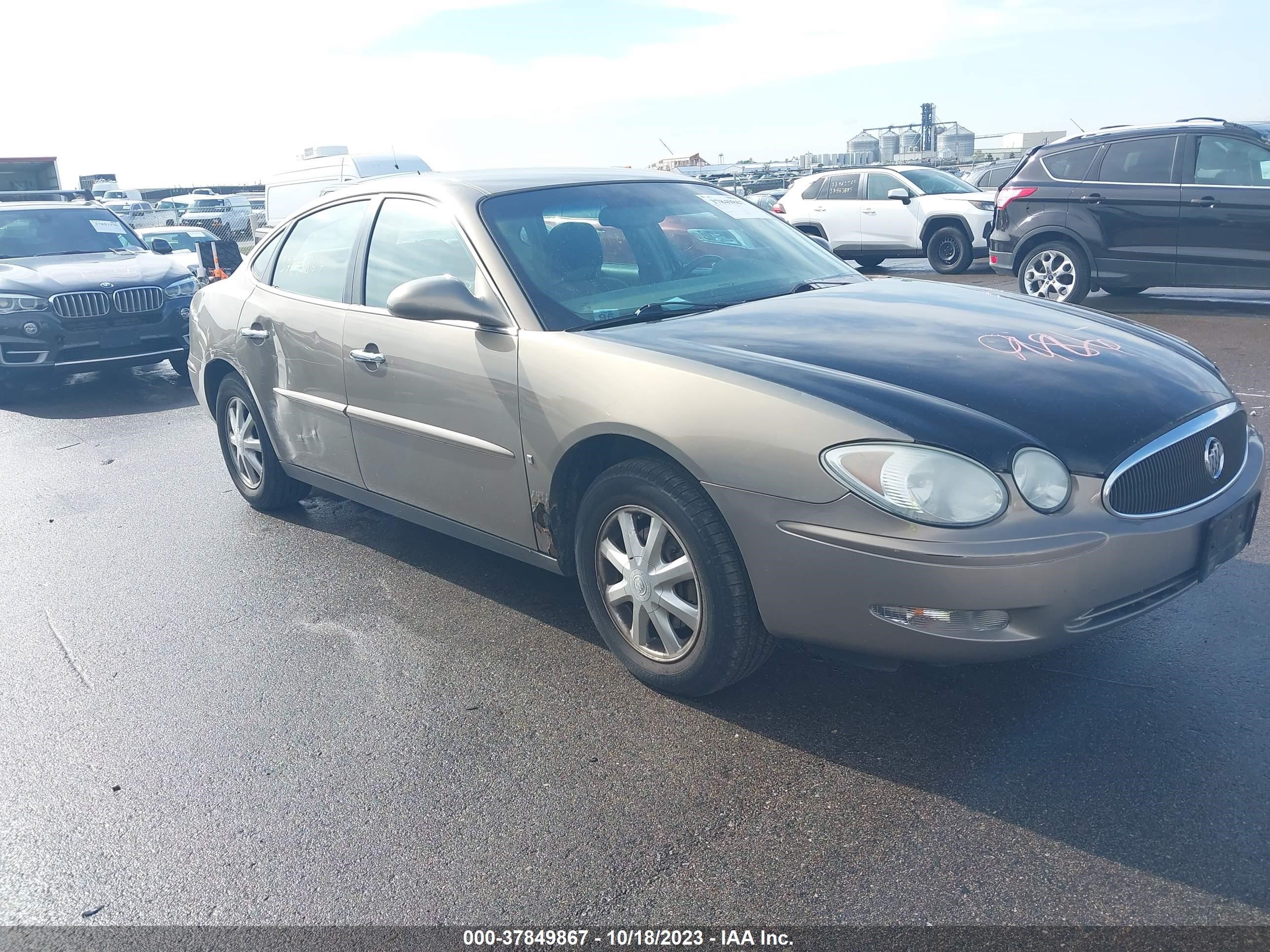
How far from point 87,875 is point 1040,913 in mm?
2341

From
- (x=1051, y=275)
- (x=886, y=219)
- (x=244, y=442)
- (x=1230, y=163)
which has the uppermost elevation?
(x=1230, y=163)

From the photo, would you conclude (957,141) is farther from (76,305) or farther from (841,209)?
(76,305)

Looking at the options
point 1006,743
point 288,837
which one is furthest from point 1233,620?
point 288,837

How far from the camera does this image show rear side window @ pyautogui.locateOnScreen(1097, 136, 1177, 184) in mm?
10555

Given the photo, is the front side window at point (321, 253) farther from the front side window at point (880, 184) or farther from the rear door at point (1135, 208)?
the front side window at point (880, 184)

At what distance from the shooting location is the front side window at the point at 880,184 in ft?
56.0

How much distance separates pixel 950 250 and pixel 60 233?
11749 millimetres

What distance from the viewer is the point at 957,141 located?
55406 mm

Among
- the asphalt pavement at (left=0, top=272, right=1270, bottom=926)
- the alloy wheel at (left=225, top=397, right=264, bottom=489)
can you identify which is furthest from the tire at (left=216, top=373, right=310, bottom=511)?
the asphalt pavement at (left=0, top=272, right=1270, bottom=926)

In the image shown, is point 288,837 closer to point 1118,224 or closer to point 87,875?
point 87,875

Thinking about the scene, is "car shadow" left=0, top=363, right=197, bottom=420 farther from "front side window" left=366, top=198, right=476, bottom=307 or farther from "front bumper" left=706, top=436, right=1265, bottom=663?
"front bumper" left=706, top=436, right=1265, bottom=663

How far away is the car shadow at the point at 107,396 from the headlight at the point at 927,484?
7.84 metres

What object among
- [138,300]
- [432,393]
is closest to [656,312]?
[432,393]

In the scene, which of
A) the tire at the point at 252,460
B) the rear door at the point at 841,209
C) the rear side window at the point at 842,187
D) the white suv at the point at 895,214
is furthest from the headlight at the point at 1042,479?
the rear side window at the point at 842,187
